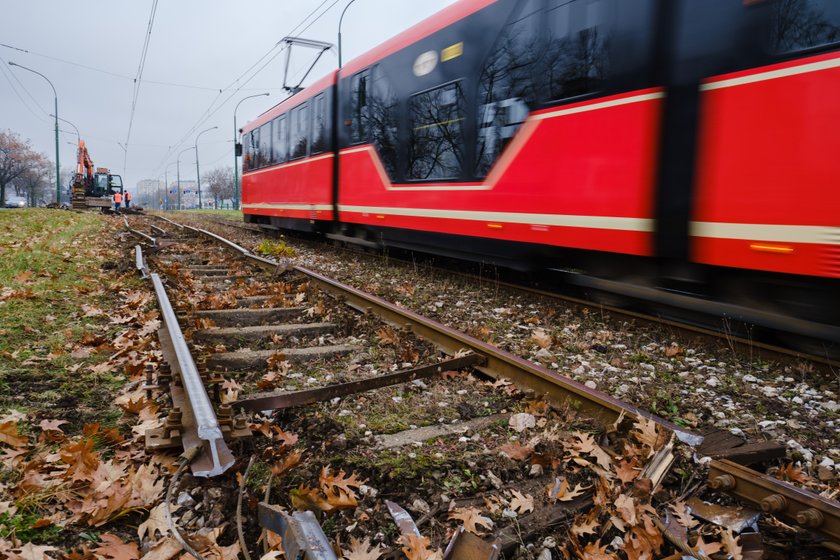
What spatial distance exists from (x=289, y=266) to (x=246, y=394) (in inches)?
173

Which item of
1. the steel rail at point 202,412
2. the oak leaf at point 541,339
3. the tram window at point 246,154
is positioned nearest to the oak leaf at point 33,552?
the steel rail at point 202,412

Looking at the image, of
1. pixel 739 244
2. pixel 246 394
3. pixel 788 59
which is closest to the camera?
pixel 246 394

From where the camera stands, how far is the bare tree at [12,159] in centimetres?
6038

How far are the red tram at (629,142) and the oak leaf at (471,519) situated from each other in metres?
2.94

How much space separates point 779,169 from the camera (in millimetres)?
3740

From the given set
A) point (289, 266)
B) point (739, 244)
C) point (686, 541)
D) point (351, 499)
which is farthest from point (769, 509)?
point (289, 266)

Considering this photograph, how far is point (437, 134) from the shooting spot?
7254mm

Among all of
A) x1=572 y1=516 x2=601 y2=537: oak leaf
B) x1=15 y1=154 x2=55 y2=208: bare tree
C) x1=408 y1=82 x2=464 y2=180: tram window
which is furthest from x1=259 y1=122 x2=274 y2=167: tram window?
x1=15 y1=154 x2=55 y2=208: bare tree

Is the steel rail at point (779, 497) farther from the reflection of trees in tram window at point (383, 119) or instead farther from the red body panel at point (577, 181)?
the reflection of trees in tram window at point (383, 119)

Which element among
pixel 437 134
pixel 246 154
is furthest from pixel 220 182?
pixel 437 134

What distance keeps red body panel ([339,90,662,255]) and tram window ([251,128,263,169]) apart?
9.94 metres

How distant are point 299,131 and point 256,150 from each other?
433cm

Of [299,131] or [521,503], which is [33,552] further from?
[299,131]

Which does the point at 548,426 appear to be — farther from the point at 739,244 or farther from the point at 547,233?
the point at 547,233
